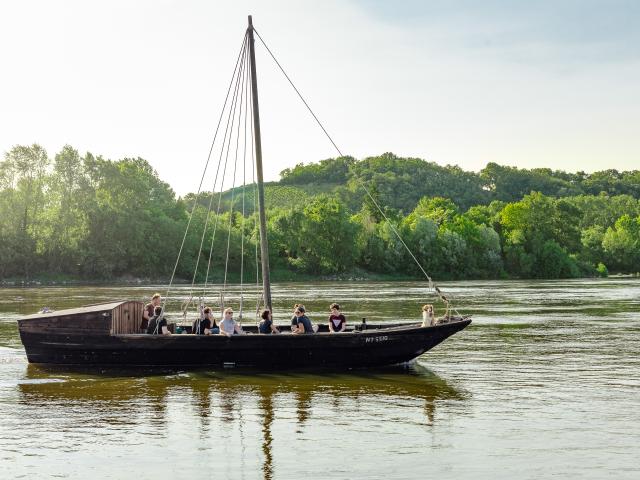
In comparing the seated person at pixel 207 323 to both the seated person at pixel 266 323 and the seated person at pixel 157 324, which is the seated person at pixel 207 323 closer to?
the seated person at pixel 157 324

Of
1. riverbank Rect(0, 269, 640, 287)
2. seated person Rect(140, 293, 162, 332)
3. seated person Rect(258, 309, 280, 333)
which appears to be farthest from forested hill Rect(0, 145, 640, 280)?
seated person Rect(258, 309, 280, 333)

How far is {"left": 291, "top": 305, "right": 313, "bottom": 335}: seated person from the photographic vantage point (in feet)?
84.0

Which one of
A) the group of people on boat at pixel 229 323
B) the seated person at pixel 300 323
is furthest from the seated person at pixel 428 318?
the seated person at pixel 300 323

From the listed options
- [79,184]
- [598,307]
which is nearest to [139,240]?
[79,184]

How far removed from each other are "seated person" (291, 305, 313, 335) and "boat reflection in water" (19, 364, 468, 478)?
1424 millimetres

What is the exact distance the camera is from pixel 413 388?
22828mm

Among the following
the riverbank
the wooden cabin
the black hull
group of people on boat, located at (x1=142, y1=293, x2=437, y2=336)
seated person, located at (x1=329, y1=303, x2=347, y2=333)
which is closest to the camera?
the black hull

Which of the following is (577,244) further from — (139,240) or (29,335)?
(29,335)

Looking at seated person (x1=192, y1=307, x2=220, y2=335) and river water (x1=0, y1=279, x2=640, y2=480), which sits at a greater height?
seated person (x1=192, y1=307, x2=220, y2=335)

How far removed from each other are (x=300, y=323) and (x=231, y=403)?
17.5 ft

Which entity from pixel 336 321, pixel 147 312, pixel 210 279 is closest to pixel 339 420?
pixel 336 321

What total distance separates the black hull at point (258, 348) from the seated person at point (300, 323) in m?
0.58

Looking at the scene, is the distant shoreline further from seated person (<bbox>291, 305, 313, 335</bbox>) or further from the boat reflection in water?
seated person (<bbox>291, 305, 313, 335</bbox>)

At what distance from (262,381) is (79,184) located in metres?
120
